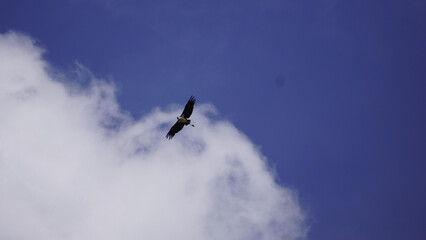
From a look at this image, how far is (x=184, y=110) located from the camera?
37.4m

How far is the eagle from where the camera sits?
121 ft

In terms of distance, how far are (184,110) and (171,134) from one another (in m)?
3.85

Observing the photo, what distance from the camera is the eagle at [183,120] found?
1449 inches

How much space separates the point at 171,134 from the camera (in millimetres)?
39531

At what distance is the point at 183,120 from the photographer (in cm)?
3819
